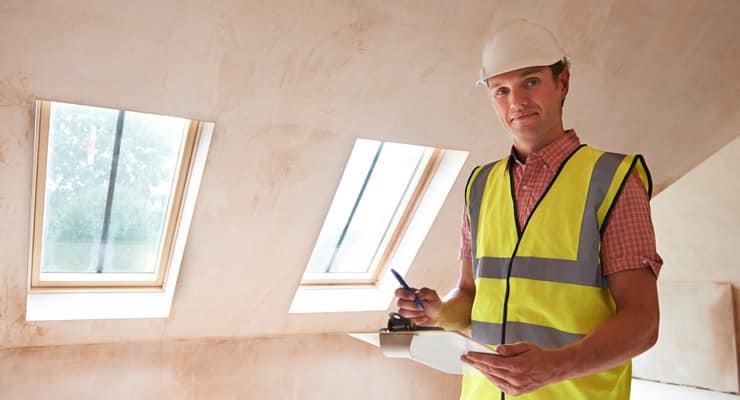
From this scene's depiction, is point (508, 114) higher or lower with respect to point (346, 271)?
higher

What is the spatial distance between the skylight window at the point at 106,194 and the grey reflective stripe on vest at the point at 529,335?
6.82 ft

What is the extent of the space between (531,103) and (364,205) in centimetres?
274

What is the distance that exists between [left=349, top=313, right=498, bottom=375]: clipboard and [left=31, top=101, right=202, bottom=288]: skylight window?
87.2 inches

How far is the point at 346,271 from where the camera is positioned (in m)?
4.35

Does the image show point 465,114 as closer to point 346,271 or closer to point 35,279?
point 346,271

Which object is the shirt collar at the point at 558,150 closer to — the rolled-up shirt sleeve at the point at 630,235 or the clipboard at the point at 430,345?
the rolled-up shirt sleeve at the point at 630,235

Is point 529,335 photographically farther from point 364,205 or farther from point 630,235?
point 364,205

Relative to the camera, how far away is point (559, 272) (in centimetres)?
136

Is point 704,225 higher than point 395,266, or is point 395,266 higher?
point 704,225

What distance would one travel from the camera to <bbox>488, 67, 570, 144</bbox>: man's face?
1.47 m

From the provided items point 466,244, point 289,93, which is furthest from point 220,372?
point 466,244

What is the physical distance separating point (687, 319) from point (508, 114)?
462 cm

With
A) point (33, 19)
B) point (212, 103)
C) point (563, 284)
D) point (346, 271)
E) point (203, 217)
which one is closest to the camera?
point (563, 284)

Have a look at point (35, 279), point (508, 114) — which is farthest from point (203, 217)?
point (508, 114)
